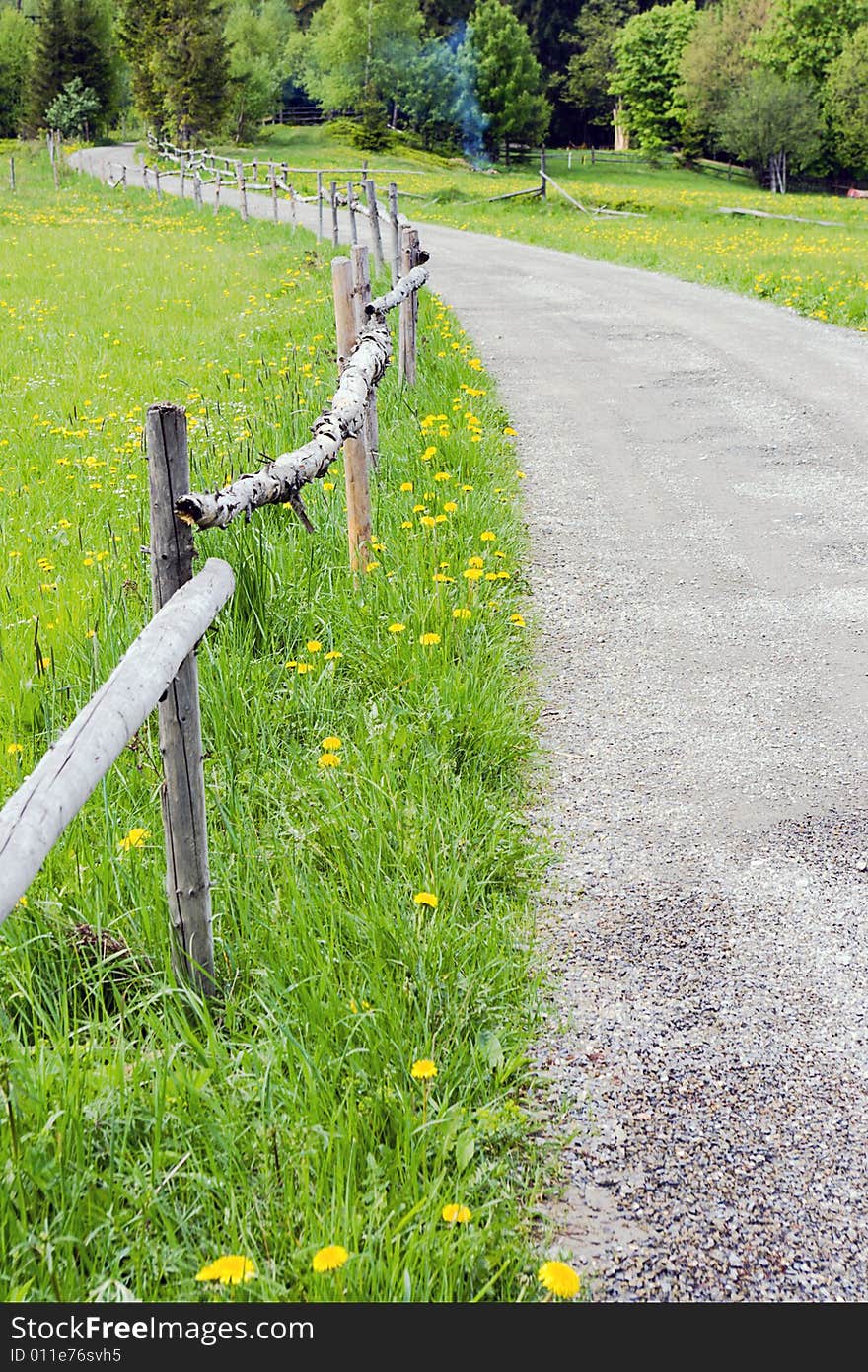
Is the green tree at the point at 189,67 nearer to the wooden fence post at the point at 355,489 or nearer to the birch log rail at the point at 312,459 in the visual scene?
the birch log rail at the point at 312,459

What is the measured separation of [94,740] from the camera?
7.36 ft

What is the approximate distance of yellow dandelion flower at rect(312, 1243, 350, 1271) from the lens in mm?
2055

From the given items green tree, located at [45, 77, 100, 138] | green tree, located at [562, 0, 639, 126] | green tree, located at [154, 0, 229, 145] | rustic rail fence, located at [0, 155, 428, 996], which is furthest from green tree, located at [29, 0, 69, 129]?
rustic rail fence, located at [0, 155, 428, 996]

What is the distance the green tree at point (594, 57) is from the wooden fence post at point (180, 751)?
3388 inches

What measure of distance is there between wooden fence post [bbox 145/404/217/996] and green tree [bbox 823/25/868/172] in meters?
68.6

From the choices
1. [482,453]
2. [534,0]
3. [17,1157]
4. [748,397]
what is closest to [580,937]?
[17,1157]

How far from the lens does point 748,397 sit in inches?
406

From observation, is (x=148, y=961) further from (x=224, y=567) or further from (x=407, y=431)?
(x=407, y=431)

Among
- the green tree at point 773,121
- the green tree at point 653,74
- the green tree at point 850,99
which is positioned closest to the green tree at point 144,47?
the green tree at point 773,121

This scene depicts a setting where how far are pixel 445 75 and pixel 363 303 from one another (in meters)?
66.4

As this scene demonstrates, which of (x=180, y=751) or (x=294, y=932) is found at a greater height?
(x=180, y=751)

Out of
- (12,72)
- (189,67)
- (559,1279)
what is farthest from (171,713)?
(12,72)

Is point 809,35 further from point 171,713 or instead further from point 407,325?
point 171,713

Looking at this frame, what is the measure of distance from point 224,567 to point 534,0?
97.3 m
